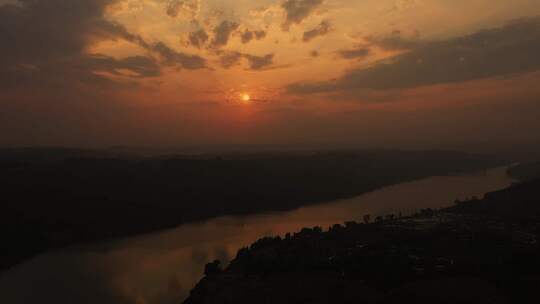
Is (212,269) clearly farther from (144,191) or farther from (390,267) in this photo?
(144,191)

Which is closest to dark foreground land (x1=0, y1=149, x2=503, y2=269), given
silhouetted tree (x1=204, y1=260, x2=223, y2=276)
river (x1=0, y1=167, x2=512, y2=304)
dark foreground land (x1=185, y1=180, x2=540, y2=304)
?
river (x1=0, y1=167, x2=512, y2=304)

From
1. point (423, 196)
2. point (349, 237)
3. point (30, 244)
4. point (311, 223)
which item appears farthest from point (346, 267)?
point (423, 196)

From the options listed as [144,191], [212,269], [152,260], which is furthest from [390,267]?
[144,191]

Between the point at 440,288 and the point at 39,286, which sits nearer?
the point at 440,288

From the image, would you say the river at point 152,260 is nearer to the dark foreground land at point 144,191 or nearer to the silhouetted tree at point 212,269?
the silhouetted tree at point 212,269

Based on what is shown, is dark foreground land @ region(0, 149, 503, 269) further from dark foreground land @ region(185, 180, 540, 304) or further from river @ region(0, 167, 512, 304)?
dark foreground land @ region(185, 180, 540, 304)


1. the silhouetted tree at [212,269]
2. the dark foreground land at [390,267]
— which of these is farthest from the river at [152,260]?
the dark foreground land at [390,267]

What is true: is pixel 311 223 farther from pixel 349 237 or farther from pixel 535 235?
pixel 535 235
